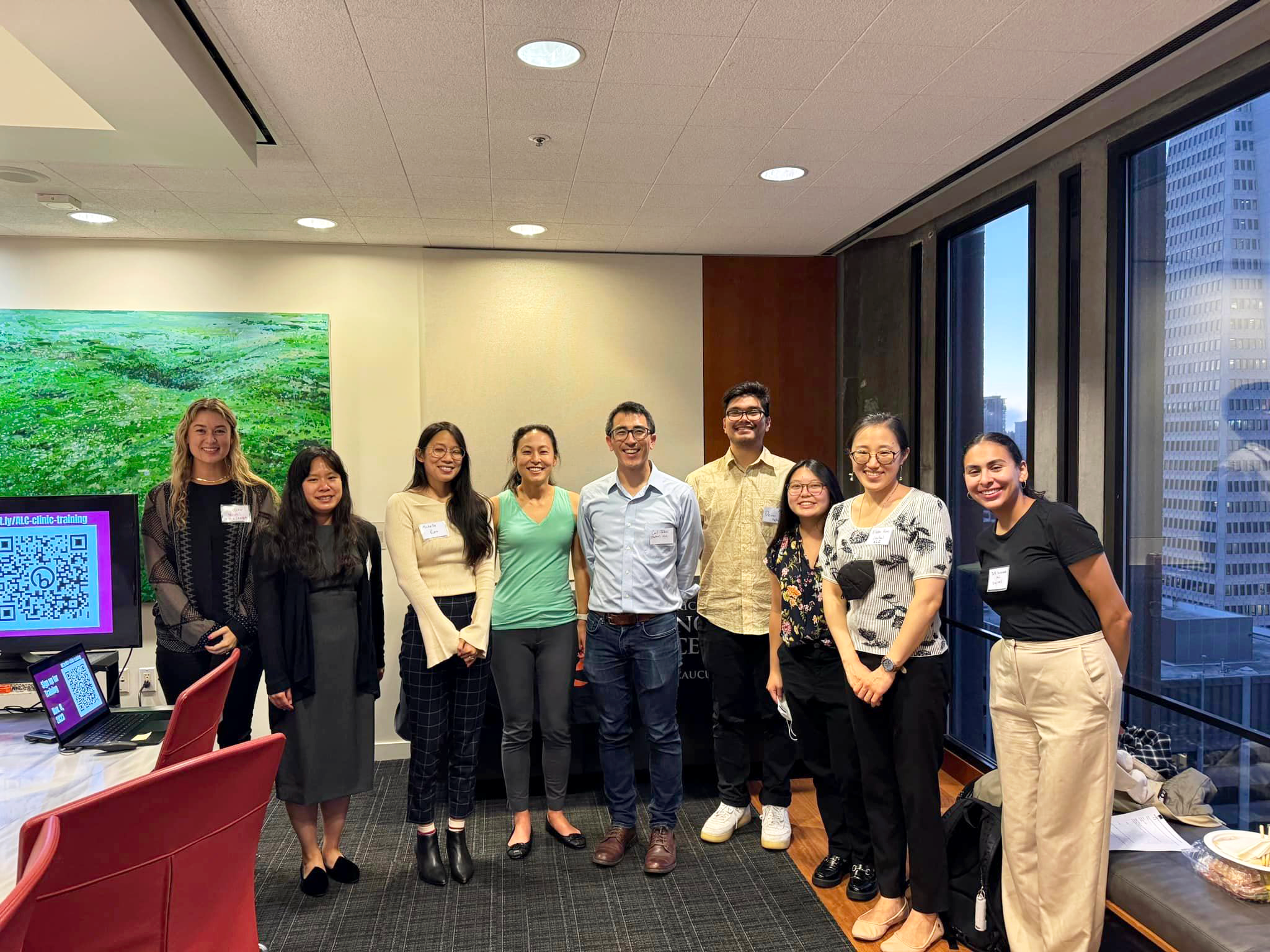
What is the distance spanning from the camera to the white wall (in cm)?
437

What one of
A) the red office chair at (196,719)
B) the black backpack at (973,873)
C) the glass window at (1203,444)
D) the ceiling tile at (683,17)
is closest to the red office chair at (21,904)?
the red office chair at (196,719)

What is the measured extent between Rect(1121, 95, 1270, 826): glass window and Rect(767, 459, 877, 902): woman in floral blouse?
3.61 feet

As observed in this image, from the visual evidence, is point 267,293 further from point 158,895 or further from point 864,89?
point 158,895

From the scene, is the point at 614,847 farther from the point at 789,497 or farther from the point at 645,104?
the point at 645,104

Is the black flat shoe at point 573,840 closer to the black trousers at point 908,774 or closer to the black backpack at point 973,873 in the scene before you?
the black trousers at point 908,774

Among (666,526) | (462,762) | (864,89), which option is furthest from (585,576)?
(864,89)

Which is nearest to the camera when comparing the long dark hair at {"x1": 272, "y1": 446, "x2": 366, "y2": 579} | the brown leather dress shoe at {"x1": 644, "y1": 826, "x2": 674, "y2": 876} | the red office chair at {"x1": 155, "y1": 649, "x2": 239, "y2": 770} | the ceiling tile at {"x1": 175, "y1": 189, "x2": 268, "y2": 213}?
the red office chair at {"x1": 155, "y1": 649, "x2": 239, "y2": 770}

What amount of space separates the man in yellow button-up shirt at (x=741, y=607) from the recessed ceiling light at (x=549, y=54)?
1355mm

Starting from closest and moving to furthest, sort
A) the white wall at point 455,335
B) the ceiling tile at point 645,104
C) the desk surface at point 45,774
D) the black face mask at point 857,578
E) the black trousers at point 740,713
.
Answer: the desk surface at point 45,774 → the ceiling tile at point 645,104 → the black face mask at point 857,578 → the black trousers at point 740,713 → the white wall at point 455,335

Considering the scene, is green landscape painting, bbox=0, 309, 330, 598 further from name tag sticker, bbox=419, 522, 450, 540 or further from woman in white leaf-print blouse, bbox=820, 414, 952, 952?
woman in white leaf-print blouse, bbox=820, 414, 952, 952

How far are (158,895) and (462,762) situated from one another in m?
1.65

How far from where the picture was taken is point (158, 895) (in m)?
1.42

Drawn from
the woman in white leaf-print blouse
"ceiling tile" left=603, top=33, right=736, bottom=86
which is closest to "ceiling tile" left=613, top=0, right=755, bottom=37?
"ceiling tile" left=603, top=33, right=736, bottom=86

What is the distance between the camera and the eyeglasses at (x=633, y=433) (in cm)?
307
